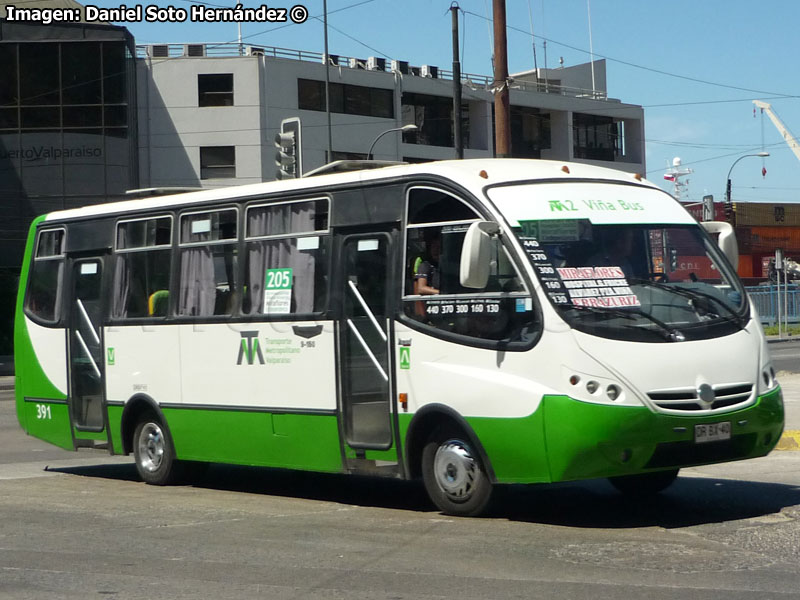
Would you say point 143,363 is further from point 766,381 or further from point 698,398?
point 766,381

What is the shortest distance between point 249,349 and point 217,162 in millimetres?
44703

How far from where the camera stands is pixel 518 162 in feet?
31.6

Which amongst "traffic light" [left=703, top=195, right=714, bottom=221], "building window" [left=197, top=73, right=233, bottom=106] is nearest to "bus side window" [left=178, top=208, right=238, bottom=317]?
"traffic light" [left=703, top=195, right=714, bottom=221]

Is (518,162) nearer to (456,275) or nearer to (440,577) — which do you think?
(456,275)

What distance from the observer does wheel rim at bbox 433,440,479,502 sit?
8.94 metres

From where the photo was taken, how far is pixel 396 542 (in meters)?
8.09

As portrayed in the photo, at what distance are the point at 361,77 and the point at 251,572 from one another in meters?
52.5

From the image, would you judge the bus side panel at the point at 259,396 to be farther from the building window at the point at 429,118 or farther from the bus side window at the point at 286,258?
the building window at the point at 429,118

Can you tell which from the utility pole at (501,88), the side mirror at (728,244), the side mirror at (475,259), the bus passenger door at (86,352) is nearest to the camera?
the side mirror at (475,259)

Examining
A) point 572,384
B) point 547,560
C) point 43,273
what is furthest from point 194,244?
point 547,560

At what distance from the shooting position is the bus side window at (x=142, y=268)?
1198 centimetres

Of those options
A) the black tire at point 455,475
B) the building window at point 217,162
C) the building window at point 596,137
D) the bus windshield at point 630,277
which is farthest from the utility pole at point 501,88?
the building window at point 596,137

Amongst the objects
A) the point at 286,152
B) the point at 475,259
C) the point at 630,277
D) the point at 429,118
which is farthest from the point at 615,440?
the point at 429,118

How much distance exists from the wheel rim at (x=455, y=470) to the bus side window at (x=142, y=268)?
393cm
